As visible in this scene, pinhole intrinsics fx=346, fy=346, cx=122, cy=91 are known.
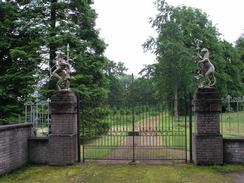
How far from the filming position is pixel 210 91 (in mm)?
10172

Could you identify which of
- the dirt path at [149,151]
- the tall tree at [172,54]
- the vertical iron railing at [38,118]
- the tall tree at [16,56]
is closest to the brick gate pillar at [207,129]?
the dirt path at [149,151]

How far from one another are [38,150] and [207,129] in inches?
207

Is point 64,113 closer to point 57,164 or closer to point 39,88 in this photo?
point 57,164

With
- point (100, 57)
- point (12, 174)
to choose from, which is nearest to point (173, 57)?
point (100, 57)

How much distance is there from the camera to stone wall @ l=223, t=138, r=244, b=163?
10055mm

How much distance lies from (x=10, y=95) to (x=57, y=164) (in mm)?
7365

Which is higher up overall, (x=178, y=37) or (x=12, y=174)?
(x=178, y=37)

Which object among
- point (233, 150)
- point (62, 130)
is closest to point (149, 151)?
point (233, 150)

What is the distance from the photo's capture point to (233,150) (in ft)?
33.2

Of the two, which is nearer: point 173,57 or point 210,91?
point 210,91

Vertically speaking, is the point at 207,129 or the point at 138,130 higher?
the point at 207,129

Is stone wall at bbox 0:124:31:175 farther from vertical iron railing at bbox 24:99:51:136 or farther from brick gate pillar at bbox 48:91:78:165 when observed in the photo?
brick gate pillar at bbox 48:91:78:165

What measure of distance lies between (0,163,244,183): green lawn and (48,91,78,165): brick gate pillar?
14.3 inches

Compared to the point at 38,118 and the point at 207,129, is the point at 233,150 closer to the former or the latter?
the point at 207,129
